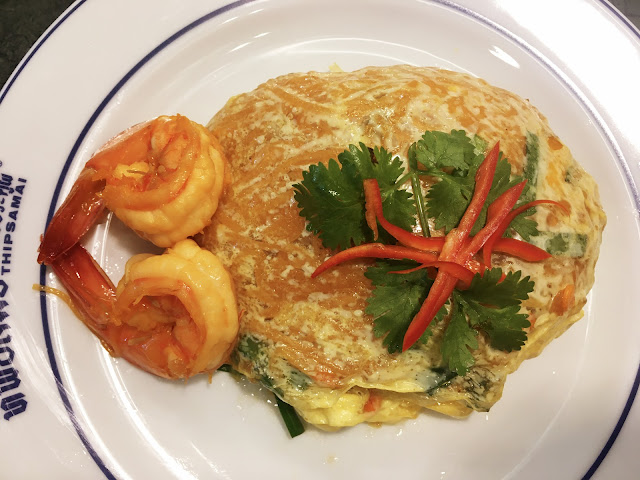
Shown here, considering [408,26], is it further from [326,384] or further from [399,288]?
[326,384]

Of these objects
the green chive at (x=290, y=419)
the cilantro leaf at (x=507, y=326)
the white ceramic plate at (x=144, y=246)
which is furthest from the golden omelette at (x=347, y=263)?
the white ceramic plate at (x=144, y=246)

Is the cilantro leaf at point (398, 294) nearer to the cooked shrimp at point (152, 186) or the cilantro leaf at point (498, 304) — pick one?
the cilantro leaf at point (498, 304)

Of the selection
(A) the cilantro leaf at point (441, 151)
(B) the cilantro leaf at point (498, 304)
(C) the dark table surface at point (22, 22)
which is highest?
(C) the dark table surface at point (22, 22)

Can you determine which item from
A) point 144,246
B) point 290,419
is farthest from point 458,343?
point 144,246

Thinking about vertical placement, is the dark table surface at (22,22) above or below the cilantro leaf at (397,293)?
above

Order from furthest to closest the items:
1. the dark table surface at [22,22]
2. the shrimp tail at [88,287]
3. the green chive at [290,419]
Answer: the dark table surface at [22,22] < the green chive at [290,419] < the shrimp tail at [88,287]

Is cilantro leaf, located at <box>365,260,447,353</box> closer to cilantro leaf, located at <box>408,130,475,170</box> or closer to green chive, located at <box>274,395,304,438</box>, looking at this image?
cilantro leaf, located at <box>408,130,475,170</box>
